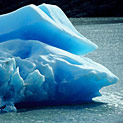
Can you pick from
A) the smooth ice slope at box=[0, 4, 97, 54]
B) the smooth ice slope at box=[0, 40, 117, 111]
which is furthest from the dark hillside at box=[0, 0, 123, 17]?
the smooth ice slope at box=[0, 40, 117, 111]

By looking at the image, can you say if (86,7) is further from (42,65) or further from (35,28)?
(42,65)

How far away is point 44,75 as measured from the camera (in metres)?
3.76

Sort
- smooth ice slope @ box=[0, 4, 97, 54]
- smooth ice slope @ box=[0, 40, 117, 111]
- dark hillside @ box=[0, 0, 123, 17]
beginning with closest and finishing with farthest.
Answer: smooth ice slope @ box=[0, 40, 117, 111], smooth ice slope @ box=[0, 4, 97, 54], dark hillside @ box=[0, 0, 123, 17]

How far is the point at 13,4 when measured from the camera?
31250mm

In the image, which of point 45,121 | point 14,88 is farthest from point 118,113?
point 14,88

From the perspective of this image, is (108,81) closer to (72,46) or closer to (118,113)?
(118,113)

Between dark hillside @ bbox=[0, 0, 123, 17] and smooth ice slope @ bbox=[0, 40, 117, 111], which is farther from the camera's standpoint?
dark hillside @ bbox=[0, 0, 123, 17]

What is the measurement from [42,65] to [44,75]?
0.26ft

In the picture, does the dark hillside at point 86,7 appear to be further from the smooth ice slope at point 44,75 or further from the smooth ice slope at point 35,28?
the smooth ice slope at point 44,75

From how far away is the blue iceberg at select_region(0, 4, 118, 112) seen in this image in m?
3.68

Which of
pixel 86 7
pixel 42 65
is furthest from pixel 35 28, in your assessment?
pixel 86 7

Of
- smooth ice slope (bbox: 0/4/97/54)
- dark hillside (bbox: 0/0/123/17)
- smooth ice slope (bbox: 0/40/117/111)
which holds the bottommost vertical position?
smooth ice slope (bbox: 0/40/117/111)

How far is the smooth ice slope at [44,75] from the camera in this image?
12.0ft

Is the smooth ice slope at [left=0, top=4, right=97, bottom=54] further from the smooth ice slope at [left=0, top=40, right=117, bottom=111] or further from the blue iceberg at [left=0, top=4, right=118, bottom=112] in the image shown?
the smooth ice slope at [left=0, top=40, right=117, bottom=111]
